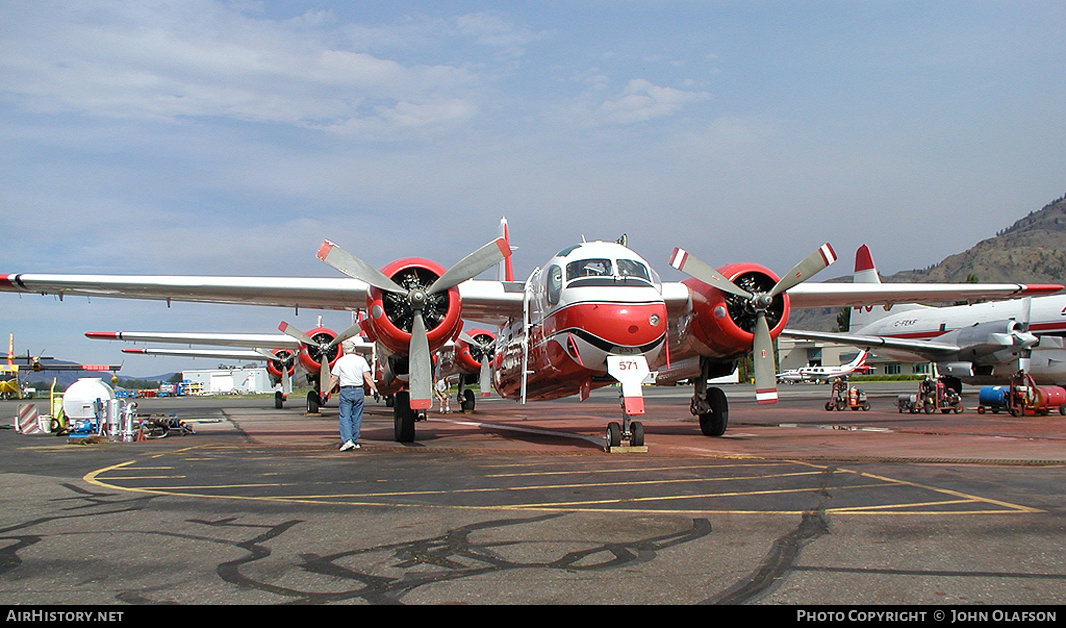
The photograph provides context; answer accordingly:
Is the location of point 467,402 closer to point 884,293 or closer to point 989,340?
point 884,293

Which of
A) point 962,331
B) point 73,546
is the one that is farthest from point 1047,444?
point 962,331

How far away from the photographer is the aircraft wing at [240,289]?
1411 cm

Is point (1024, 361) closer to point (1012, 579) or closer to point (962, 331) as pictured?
point (962, 331)

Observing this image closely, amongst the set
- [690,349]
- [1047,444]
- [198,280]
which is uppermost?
[198,280]

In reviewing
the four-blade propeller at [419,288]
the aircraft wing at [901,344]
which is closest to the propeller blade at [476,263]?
the four-blade propeller at [419,288]

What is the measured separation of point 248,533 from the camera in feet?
18.1

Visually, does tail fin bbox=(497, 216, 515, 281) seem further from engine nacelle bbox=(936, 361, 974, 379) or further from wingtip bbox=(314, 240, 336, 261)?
engine nacelle bbox=(936, 361, 974, 379)

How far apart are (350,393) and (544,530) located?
26.8 ft

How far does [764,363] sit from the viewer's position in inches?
574

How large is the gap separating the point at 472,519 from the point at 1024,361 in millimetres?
32205

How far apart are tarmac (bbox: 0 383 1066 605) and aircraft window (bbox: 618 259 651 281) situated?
330 cm

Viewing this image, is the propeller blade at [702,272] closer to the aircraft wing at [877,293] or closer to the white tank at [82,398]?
the aircraft wing at [877,293]

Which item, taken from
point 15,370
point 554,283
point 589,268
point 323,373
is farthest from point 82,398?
point 15,370

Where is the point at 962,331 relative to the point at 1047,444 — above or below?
above
